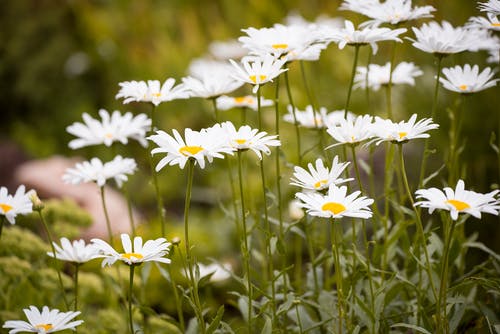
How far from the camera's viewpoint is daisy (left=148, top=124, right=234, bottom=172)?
115 centimetres

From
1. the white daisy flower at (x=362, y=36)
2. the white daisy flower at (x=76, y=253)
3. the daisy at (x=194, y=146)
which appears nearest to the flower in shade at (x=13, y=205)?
the white daisy flower at (x=76, y=253)

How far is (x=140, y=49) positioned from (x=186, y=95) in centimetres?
336

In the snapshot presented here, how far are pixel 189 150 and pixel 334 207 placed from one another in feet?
0.99

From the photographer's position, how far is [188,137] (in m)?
1.19

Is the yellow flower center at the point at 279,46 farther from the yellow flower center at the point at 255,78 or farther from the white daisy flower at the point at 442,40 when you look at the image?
the white daisy flower at the point at 442,40

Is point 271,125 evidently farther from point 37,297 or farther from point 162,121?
point 37,297

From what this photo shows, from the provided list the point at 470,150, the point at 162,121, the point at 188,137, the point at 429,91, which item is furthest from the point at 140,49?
the point at 188,137

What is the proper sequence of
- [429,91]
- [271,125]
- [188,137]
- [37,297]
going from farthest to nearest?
[271,125] < [429,91] < [37,297] < [188,137]

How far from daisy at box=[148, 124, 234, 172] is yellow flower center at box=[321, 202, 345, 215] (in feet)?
0.69

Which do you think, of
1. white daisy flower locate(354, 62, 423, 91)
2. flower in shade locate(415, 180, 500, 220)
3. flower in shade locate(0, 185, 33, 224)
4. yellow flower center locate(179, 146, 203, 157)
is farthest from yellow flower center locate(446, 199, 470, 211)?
flower in shade locate(0, 185, 33, 224)

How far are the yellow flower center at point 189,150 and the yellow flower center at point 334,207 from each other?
266mm

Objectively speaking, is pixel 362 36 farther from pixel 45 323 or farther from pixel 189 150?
pixel 45 323

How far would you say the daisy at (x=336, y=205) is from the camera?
112 centimetres

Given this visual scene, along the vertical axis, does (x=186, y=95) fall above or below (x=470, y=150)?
above
